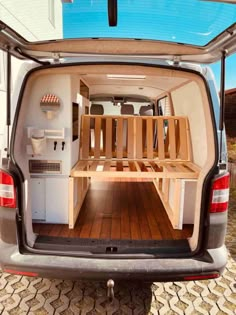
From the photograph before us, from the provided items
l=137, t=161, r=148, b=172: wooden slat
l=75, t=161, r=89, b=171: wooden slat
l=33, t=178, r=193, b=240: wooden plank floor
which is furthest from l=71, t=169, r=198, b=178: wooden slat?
l=33, t=178, r=193, b=240: wooden plank floor

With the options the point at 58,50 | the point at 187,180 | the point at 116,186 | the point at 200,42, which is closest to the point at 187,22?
the point at 200,42

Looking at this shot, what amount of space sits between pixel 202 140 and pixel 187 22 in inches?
42.0

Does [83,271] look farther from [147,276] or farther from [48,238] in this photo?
[48,238]

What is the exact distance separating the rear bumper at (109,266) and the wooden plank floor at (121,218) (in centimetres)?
51

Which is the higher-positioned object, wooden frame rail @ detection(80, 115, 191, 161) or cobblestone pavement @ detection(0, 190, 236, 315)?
wooden frame rail @ detection(80, 115, 191, 161)

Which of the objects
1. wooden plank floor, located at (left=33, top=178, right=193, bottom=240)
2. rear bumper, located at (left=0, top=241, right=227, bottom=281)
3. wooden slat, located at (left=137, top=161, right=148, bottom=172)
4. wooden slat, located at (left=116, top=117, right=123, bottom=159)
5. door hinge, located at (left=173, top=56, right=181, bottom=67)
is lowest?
wooden plank floor, located at (left=33, top=178, right=193, bottom=240)

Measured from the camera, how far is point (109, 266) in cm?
170

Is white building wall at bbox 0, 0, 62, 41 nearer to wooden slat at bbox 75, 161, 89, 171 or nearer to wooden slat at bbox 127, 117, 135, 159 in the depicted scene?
wooden slat at bbox 127, 117, 135, 159

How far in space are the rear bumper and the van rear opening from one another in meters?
0.12

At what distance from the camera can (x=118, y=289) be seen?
2.22m

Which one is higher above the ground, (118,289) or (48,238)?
(48,238)

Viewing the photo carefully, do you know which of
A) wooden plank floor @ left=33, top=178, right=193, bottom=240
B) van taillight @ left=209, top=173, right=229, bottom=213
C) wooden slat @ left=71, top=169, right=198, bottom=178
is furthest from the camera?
wooden slat @ left=71, top=169, right=198, bottom=178

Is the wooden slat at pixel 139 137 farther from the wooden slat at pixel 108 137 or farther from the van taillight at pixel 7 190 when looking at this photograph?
the van taillight at pixel 7 190

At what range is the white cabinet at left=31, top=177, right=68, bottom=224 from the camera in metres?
2.56
